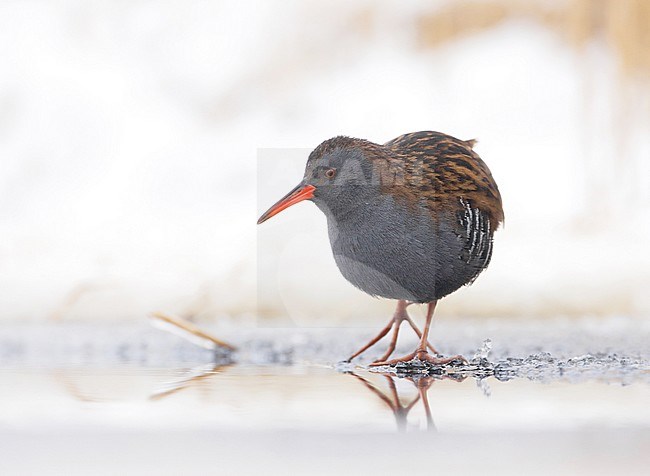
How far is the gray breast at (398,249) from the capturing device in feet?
9.77

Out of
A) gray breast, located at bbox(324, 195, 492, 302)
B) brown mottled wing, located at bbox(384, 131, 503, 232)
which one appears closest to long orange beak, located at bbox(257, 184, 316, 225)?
gray breast, located at bbox(324, 195, 492, 302)

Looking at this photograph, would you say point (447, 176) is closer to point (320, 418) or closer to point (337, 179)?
point (337, 179)

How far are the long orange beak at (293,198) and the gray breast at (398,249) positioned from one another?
0.11 meters

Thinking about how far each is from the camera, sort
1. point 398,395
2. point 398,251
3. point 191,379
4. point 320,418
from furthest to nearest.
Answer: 1. point 398,251
2. point 191,379
3. point 398,395
4. point 320,418

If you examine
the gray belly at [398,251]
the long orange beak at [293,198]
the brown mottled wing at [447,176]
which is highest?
the brown mottled wing at [447,176]

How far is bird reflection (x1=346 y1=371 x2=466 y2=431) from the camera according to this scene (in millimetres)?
1887

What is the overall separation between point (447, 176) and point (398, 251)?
1.02 ft

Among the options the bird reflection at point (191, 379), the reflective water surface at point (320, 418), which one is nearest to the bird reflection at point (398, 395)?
the reflective water surface at point (320, 418)

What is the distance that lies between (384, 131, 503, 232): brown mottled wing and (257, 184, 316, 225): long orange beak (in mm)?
284

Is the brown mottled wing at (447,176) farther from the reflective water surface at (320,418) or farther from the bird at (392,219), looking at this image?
the reflective water surface at (320,418)

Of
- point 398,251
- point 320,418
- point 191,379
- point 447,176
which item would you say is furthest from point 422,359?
point 320,418

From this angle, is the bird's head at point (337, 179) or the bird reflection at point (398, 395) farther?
the bird's head at point (337, 179)

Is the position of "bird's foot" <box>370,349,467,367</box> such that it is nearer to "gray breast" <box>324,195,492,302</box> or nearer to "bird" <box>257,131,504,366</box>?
"bird" <box>257,131,504,366</box>

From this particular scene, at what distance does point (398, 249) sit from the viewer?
2969 millimetres
